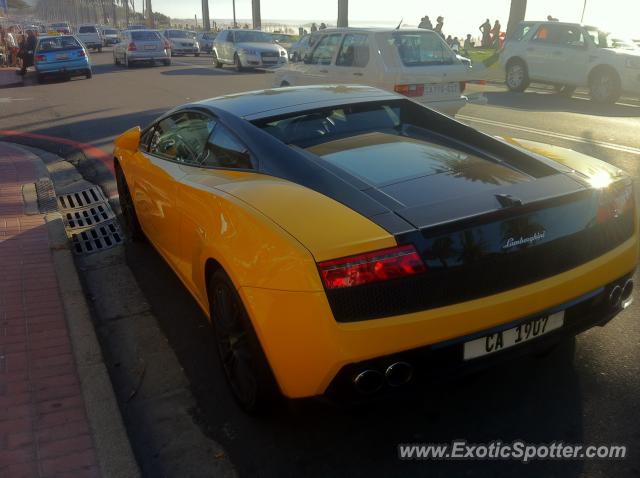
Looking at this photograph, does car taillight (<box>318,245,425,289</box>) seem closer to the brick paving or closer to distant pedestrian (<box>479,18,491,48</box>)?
the brick paving

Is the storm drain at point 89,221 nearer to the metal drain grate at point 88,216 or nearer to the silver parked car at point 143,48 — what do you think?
the metal drain grate at point 88,216

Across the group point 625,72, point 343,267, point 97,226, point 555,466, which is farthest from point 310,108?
point 625,72

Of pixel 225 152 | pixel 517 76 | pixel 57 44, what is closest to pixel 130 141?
pixel 225 152

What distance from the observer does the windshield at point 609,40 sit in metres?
14.7

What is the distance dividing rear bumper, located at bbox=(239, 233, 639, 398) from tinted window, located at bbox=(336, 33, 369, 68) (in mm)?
7684

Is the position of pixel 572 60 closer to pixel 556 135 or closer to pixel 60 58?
pixel 556 135

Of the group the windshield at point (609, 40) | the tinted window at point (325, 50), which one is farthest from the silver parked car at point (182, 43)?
the tinted window at point (325, 50)

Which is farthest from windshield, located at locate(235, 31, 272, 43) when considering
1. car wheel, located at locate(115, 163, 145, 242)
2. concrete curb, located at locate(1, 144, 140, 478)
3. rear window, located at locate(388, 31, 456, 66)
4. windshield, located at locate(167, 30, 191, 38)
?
concrete curb, located at locate(1, 144, 140, 478)

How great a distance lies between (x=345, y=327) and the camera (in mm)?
2340

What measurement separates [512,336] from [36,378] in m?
2.53

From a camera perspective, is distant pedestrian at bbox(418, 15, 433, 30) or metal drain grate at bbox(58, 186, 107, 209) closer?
metal drain grate at bbox(58, 186, 107, 209)

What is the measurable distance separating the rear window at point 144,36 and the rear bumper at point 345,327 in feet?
95.3

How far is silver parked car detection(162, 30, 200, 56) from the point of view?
3894 centimetres

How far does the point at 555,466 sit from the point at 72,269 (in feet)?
12.5
